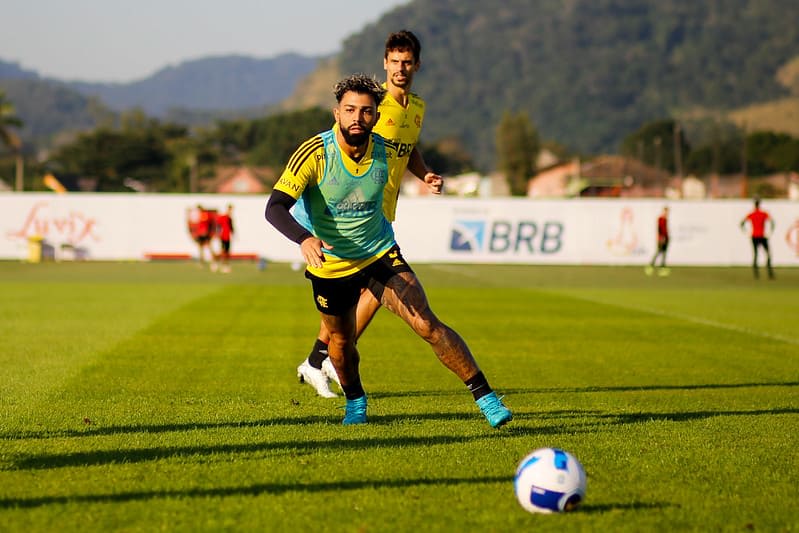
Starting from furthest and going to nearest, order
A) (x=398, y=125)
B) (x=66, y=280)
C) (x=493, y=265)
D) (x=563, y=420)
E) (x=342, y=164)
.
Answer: (x=493, y=265), (x=66, y=280), (x=398, y=125), (x=563, y=420), (x=342, y=164)

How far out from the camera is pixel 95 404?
9375mm

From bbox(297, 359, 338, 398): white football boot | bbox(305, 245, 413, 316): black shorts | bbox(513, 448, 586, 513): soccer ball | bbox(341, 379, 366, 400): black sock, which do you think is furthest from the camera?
bbox(297, 359, 338, 398): white football boot

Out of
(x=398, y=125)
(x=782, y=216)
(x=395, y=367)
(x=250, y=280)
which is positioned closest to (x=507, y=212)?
(x=782, y=216)

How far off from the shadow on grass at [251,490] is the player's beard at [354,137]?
2454mm

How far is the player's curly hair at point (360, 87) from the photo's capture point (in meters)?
7.80

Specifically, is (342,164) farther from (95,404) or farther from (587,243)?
(587,243)

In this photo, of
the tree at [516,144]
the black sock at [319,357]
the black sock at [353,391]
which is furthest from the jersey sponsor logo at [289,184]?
the tree at [516,144]

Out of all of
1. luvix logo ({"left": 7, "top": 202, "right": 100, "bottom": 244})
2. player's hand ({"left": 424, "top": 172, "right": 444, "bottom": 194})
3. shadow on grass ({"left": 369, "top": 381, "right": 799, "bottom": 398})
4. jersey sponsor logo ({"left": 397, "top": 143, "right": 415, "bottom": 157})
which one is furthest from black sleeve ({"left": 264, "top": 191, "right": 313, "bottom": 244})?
luvix logo ({"left": 7, "top": 202, "right": 100, "bottom": 244})

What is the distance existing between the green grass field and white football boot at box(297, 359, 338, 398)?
0.11m

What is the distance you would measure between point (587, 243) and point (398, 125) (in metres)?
35.4

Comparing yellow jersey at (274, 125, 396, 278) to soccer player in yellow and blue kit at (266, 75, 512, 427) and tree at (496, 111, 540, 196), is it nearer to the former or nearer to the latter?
soccer player in yellow and blue kit at (266, 75, 512, 427)

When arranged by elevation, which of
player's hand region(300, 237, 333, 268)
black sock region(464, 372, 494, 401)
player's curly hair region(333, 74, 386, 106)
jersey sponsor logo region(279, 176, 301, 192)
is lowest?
black sock region(464, 372, 494, 401)

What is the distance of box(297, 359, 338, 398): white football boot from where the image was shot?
10023 mm

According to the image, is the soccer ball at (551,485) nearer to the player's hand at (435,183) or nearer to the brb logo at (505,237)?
the player's hand at (435,183)
